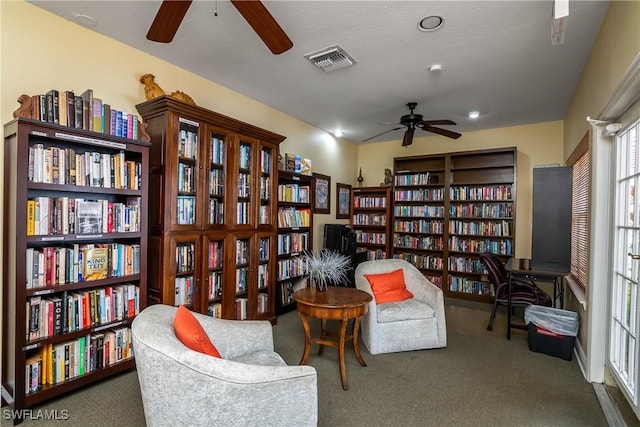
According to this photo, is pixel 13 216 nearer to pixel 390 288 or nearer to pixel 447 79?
pixel 390 288

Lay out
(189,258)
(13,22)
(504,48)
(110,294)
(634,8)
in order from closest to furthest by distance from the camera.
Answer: (634,8) < (13,22) < (110,294) < (504,48) < (189,258)

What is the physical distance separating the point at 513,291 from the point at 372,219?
2.79 metres

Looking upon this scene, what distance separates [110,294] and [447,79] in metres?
Result: 3.73

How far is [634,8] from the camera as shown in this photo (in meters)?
1.75

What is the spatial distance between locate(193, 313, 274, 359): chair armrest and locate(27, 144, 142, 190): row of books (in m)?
1.28

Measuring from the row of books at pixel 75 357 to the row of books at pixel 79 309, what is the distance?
0.38 feet

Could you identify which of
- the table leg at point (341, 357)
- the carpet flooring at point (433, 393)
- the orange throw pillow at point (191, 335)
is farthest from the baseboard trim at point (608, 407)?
the orange throw pillow at point (191, 335)

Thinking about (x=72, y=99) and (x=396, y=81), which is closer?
(x=72, y=99)

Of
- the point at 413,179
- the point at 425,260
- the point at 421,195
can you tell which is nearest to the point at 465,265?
the point at 425,260

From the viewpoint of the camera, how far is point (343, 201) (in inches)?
233

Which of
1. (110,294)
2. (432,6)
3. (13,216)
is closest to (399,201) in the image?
(432,6)

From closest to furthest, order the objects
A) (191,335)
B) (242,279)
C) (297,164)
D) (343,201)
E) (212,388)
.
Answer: (212,388)
(191,335)
(242,279)
(297,164)
(343,201)

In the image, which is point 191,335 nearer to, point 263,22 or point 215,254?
point 215,254

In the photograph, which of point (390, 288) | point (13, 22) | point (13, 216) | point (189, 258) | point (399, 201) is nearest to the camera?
point (13, 216)
